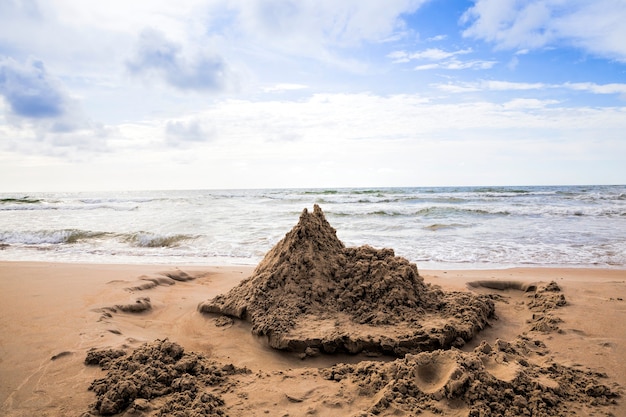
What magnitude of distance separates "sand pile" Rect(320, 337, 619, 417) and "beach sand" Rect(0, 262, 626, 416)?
16 millimetres

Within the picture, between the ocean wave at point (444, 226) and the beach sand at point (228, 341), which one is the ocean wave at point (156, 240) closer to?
the beach sand at point (228, 341)

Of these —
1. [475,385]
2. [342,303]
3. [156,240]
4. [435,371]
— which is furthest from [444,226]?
[475,385]

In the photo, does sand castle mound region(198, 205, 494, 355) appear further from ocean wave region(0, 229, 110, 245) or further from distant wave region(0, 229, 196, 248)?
ocean wave region(0, 229, 110, 245)

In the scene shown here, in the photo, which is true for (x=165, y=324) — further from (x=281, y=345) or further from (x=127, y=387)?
(x=127, y=387)

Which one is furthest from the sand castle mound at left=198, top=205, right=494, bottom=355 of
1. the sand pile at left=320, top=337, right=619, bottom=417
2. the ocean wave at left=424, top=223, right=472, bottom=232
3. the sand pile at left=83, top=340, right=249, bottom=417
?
the ocean wave at left=424, top=223, right=472, bottom=232

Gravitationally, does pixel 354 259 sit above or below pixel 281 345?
above

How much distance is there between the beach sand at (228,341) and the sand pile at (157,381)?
0.14 ft

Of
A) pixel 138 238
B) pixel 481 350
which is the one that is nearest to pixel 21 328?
pixel 481 350

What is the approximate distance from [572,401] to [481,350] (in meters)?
0.50

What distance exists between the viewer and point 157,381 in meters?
2.10

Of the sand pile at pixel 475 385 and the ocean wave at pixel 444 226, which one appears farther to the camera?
the ocean wave at pixel 444 226

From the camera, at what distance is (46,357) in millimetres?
2451

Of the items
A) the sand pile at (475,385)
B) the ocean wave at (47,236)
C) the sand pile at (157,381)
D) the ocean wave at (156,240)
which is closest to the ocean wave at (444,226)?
the ocean wave at (156,240)

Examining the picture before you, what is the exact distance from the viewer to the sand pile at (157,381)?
1891 millimetres
